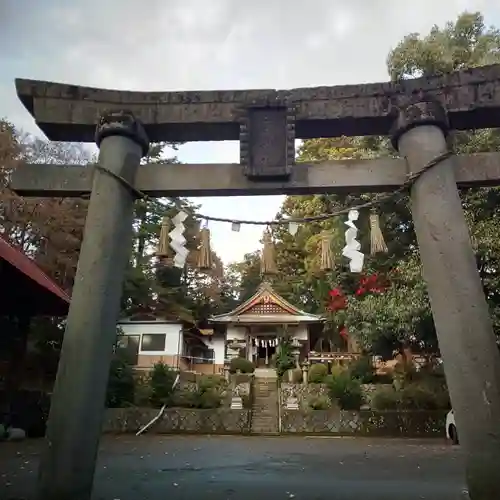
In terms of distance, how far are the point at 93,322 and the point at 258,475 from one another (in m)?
4.19

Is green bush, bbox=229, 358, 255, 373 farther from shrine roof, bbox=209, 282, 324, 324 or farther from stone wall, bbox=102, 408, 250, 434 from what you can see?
stone wall, bbox=102, 408, 250, 434

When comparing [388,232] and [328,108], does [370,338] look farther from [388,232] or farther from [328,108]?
[328,108]

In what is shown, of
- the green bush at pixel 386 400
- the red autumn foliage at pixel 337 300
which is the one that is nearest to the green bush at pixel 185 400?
the green bush at pixel 386 400

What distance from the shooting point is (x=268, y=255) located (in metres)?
6.07

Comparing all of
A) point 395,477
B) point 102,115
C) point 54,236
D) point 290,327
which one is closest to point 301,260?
point 290,327

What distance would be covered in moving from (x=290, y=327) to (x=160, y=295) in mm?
8545

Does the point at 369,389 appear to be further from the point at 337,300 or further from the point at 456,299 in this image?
the point at 456,299

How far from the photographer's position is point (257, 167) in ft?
16.7

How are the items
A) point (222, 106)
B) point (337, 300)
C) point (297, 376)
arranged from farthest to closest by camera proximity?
point (297, 376) → point (337, 300) → point (222, 106)

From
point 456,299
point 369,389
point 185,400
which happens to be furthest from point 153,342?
point 456,299

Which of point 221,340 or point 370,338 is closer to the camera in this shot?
point 370,338

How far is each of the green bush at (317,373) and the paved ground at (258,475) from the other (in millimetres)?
12339

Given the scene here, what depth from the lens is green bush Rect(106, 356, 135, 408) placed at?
1989cm

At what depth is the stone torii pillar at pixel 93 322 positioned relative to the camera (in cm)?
403
